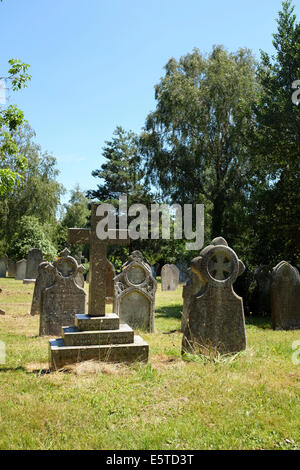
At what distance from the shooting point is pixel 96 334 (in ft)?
17.6

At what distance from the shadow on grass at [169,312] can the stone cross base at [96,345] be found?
21.5 ft

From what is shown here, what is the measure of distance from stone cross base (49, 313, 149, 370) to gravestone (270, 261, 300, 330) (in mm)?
5000

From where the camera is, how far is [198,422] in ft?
12.1

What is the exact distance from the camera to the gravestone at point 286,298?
941 centimetres

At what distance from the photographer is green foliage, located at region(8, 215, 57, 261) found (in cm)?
2667

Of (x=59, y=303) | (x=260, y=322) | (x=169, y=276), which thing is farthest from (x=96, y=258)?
(x=169, y=276)

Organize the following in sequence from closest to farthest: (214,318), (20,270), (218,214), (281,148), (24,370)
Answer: (24,370) → (214,318) → (281,148) → (218,214) → (20,270)

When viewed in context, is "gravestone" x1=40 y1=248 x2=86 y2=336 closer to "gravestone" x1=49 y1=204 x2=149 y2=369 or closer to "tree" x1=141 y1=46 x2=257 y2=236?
"gravestone" x1=49 y1=204 x2=149 y2=369

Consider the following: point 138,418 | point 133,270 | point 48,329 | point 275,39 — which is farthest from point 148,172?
point 138,418

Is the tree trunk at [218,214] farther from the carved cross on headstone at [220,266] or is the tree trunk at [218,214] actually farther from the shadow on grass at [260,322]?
the carved cross on headstone at [220,266]

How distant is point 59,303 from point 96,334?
3.24 m

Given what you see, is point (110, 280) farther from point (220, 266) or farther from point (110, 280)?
point (220, 266)
